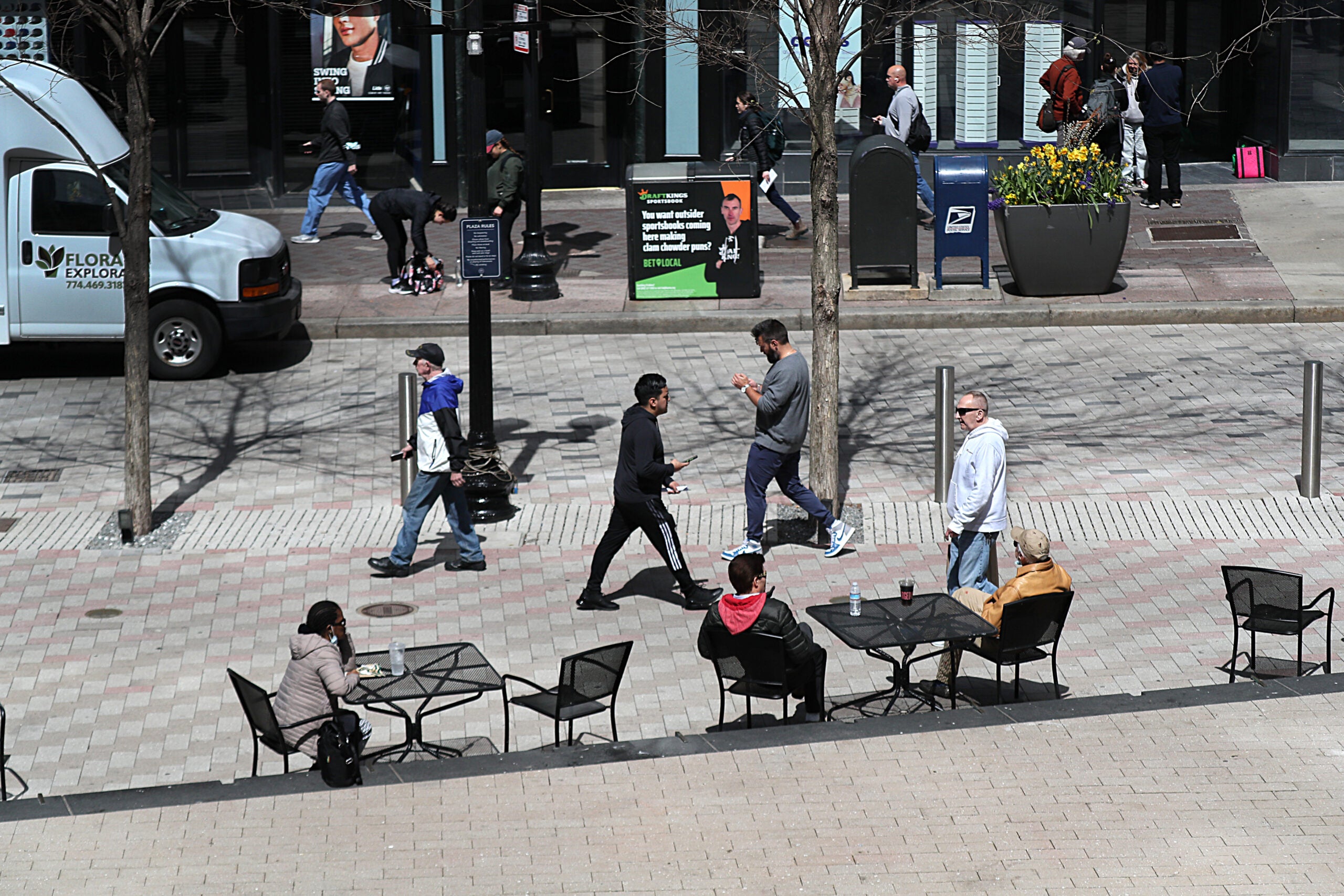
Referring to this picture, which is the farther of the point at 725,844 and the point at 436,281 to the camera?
the point at 436,281

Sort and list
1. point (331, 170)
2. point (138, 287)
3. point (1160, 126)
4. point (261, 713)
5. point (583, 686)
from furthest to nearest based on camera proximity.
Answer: point (1160, 126), point (331, 170), point (138, 287), point (583, 686), point (261, 713)

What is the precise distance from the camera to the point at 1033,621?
870 cm

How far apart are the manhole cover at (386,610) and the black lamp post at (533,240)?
26.5 feet

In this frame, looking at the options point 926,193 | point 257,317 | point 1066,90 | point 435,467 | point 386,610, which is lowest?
point 386,610

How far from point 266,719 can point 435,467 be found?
11.3ft

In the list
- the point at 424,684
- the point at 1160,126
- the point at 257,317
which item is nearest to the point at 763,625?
the point at 424,684

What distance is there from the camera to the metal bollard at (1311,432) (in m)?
12.2

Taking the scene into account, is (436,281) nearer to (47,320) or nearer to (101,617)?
(47,320)

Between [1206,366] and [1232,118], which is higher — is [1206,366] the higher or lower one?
the lower one

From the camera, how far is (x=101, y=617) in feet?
34.1

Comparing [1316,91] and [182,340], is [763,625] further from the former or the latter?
[1316,91]

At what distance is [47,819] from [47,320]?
9.38 metres

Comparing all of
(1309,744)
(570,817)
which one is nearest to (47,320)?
(570,817)

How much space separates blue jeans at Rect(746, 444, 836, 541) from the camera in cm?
1134
